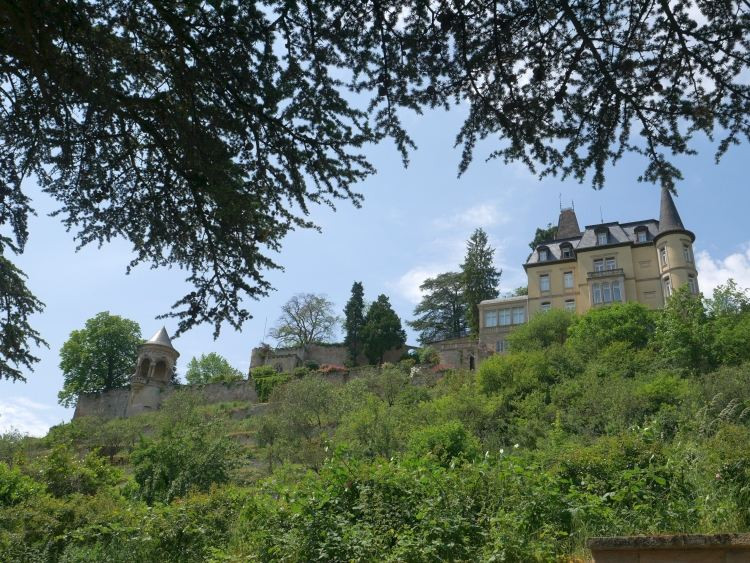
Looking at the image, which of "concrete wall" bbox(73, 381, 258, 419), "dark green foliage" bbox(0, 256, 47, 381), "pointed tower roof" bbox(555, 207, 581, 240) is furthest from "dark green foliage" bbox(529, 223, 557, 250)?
"dark green foliage" bbox(0, 256, 47, 381)

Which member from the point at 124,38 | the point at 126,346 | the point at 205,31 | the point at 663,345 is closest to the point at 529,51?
the point at 205,31

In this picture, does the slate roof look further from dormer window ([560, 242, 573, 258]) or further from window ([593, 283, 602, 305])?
window ([593, 283, 602, 305])

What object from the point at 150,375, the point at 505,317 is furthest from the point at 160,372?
the point at 505,317

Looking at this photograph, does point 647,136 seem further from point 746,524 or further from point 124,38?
point 124,38

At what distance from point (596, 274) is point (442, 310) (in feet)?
72.6

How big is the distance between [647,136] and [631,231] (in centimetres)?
A: 4824

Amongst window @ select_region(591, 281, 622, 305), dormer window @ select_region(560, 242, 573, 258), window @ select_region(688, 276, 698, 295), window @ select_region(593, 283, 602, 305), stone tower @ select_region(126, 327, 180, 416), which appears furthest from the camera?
stone tower @ select_region(126, 327, 180, 416)

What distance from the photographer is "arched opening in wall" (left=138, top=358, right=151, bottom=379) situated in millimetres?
55875

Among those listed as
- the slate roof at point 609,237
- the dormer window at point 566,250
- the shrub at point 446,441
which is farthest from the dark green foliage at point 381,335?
the shrub at point 446,441

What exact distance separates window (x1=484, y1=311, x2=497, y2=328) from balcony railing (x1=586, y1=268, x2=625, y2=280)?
8.42 m

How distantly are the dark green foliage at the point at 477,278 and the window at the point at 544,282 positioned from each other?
877cm

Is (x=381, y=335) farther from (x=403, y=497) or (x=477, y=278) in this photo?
(x=403, y=497)

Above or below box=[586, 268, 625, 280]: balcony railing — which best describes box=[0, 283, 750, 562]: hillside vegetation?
below

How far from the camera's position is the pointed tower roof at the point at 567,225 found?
56.0m
